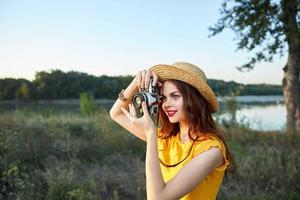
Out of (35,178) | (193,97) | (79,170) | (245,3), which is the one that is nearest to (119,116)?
(193,97)

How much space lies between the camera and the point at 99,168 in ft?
15.4

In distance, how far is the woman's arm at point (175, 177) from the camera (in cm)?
144

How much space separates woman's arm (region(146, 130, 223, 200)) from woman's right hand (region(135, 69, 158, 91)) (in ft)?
0.92

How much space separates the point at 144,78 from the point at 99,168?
3.15 metres

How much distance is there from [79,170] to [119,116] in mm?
2631

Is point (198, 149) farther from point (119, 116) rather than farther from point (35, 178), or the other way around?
point (35, 178)

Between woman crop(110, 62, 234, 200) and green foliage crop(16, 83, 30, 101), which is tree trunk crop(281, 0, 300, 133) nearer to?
woman crop(110, 62, 234, 200)

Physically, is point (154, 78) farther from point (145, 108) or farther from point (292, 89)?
point (292, 89)

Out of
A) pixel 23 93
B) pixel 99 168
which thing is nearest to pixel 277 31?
pixel 99 168

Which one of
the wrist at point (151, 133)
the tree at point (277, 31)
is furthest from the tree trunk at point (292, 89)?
the wrist at point (151, 133)

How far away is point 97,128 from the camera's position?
22.4ft

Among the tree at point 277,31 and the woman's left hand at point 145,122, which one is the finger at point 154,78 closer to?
the woman's left hand at point 145,122

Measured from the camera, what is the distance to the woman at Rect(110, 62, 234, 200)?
150 cm

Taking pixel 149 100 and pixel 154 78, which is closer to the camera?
pixel 149 100
